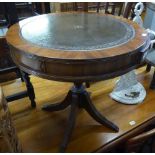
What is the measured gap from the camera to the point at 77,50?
0.84 metres

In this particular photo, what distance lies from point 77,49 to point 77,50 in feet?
0.04

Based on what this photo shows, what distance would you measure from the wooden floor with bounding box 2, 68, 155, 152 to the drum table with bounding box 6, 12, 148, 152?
0.13 m

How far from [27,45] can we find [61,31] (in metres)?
0.24

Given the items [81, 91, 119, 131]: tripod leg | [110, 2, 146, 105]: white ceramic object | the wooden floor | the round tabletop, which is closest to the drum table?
the round tabletop

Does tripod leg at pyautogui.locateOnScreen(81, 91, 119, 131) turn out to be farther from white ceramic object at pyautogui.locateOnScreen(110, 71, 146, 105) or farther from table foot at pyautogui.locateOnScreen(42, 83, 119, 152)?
white ceramic object at pyautogui.locateOnScreen(110, 71, 146, 105)

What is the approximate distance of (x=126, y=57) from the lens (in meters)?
0.86

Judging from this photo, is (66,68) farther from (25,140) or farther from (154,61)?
(154,61)

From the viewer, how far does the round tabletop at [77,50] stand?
0.81 m

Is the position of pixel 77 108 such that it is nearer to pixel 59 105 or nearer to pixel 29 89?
pixel 59 105

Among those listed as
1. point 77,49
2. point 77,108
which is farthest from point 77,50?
point 77,108

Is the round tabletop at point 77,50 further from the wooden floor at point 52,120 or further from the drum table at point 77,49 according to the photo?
the wooden floor at point 52,120

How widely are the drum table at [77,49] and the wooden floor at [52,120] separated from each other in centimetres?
13

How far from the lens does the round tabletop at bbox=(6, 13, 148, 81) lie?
810mm

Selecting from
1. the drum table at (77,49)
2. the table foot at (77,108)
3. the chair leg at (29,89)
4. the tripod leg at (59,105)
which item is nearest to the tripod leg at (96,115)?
the table foot at (77,108)
